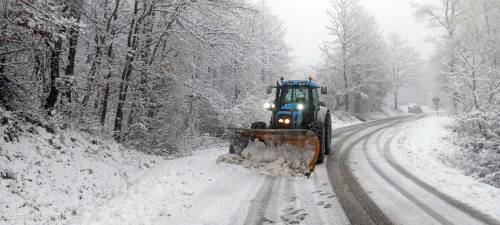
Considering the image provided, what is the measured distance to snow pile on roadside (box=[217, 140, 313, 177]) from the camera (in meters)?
9.24

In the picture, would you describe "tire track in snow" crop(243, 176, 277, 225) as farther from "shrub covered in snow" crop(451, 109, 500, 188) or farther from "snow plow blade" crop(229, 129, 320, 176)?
"shrub covered in snow" crop(451, 109, 500, 188)

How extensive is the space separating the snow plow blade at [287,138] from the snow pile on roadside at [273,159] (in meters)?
0.10

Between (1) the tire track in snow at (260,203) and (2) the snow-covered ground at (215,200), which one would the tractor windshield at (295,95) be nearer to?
(2) the snow-covered ground at (215,200)

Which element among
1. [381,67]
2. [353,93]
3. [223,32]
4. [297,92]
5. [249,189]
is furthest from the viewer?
[381,67]

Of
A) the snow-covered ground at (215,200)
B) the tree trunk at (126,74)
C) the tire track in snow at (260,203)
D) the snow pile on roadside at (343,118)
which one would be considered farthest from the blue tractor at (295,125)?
the snow pile on roadside at (343,118)

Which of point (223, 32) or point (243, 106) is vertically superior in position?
point (223, 32)

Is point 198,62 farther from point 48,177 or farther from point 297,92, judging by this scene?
point 48,177

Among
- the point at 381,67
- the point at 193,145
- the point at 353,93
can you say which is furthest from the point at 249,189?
the point at 381,67

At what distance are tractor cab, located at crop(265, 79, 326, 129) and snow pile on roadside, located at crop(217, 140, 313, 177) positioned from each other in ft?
3.90

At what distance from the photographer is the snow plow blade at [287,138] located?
9422mm

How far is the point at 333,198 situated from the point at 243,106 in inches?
468

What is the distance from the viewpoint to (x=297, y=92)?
472 inches

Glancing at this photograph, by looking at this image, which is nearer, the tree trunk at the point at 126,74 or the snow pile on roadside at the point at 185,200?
the snow pile on roadside at the point at 185,200

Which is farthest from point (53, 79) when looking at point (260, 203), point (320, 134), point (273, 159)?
point (320, 134)
